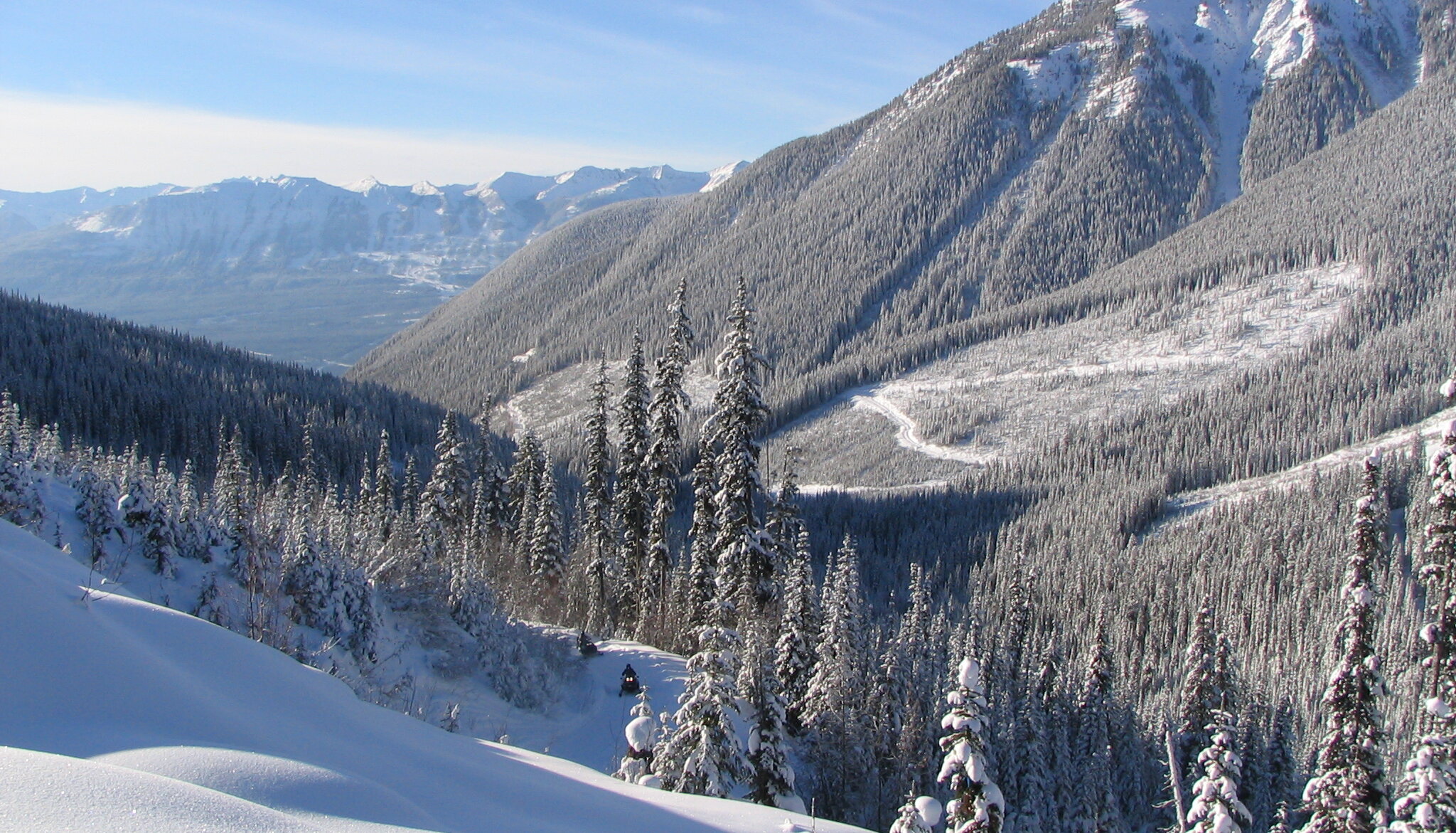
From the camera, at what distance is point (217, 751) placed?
8562 millimetres

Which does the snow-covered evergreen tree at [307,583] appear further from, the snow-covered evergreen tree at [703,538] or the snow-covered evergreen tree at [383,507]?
the snow-covered evergreen tree at [703,538]

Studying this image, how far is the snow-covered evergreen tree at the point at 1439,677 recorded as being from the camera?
14492 millimetres

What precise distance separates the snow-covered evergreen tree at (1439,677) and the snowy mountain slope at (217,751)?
459 inches

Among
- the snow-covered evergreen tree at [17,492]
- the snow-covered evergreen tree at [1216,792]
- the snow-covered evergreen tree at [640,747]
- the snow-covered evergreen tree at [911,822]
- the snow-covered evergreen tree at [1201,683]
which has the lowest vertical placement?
the snow-covered evergreen tree at [1201,683]

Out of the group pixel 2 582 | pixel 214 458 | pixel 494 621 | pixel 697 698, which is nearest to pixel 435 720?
pixel 697 698

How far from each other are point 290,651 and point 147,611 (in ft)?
21.6

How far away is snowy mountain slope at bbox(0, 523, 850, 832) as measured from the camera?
6949 mm

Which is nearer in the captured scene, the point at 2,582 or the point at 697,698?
the point at 2,582

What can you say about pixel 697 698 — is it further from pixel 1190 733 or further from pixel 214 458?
pixel 214 458

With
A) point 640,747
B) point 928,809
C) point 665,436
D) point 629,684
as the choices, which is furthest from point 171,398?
point 928,809

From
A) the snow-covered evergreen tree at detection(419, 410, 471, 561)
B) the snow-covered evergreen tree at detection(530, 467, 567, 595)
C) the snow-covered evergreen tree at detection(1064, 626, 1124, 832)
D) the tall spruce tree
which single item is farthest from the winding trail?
the tall spruce tree

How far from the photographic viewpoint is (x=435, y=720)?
68.0 ft

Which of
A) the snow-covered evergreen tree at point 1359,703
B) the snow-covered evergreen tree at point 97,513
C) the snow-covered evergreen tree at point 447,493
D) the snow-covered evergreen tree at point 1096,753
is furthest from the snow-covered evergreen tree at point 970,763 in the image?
the snow-covered evergreen tree at point 447,493

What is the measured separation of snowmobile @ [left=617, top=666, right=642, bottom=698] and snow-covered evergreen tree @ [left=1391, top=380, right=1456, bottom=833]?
66.9 ft
